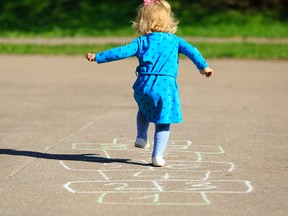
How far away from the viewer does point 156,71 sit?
683 centimetres

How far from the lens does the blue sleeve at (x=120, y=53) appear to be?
22.2ft

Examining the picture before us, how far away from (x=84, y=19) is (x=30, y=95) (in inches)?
568

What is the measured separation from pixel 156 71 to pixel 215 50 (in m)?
11.6

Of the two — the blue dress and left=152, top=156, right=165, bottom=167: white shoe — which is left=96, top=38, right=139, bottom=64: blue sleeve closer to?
the blue dress

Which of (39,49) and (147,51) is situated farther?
(39,49)

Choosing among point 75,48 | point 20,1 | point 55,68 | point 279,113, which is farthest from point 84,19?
point 279,113

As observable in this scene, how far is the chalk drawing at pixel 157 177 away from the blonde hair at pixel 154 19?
3.48 ft

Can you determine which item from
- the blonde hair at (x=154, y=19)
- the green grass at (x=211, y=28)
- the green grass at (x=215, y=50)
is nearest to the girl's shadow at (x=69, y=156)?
the blonde hair at (x=154, y=19)

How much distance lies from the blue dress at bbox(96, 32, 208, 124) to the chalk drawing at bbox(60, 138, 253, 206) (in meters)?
0.43

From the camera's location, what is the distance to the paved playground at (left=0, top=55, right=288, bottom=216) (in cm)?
556

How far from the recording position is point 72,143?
26.4 feet

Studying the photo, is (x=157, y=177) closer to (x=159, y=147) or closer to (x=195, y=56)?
(x=159, y=147)

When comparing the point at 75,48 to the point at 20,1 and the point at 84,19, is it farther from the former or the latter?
the point at 20,1

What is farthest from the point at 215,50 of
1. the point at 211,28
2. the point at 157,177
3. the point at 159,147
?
the point at 157,177
